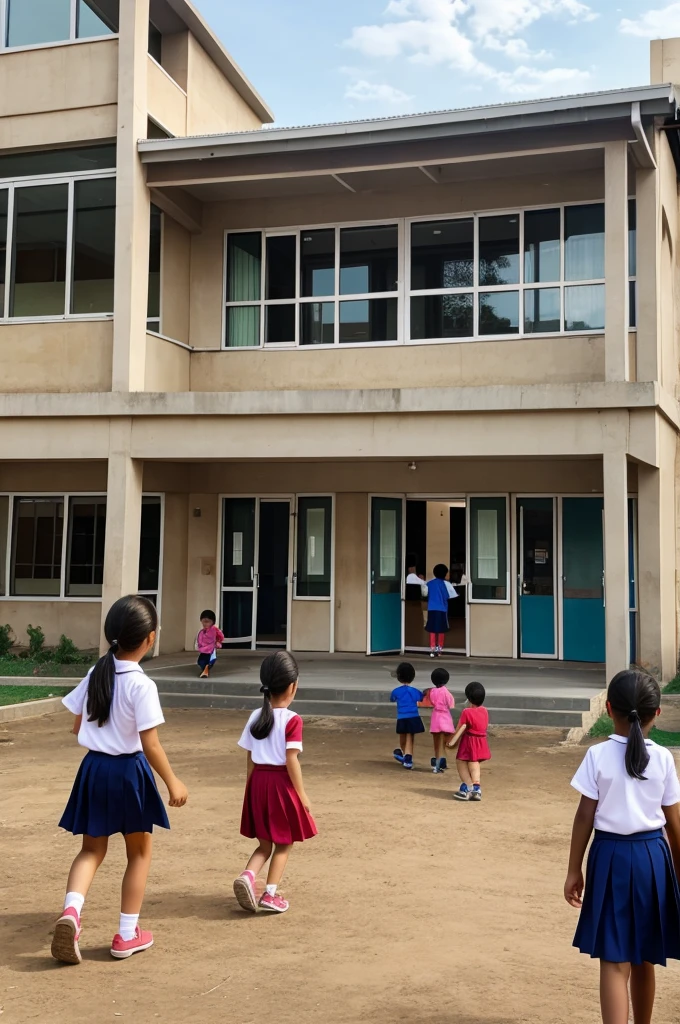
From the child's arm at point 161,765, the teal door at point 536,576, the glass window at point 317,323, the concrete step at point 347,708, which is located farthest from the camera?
the glass window at point 317,323

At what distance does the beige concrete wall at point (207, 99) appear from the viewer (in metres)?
15.7

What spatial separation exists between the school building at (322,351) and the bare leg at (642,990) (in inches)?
332

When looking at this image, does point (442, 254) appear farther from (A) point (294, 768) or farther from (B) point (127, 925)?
(B) point (127, 925)

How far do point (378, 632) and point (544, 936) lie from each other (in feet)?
35.2

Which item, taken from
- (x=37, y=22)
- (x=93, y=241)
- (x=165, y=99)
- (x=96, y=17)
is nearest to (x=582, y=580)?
(x=93, y=241)

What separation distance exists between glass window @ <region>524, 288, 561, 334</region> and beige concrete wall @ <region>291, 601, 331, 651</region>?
17.4 ft

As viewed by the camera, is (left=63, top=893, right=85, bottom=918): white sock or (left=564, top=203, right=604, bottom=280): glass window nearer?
(left=63, top=893, right=85, bottom=918): white sock

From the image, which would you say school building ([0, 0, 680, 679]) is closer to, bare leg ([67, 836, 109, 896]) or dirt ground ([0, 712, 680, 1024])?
dirt ground ([0, 712, 680, 1024])

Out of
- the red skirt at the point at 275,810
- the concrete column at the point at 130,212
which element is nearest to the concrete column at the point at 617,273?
the concrete column at the point at 130,212

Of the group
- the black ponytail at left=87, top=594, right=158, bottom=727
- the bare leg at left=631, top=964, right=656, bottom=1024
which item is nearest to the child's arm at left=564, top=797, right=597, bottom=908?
the bare leg at left=631, top=964, right=656, bottom=1024

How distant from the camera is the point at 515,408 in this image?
12422 mm

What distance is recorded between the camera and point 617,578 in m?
11.9

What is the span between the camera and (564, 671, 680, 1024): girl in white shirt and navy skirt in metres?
3.58

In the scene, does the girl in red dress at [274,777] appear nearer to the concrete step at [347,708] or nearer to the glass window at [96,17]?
the concrete step at [347,708]
